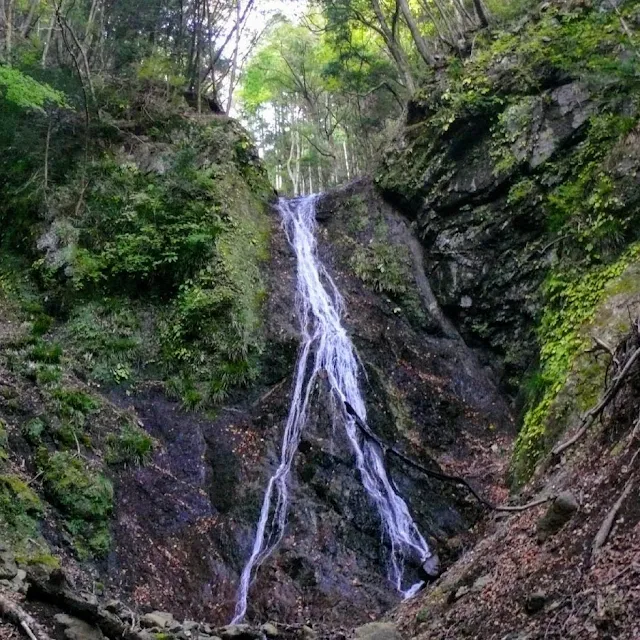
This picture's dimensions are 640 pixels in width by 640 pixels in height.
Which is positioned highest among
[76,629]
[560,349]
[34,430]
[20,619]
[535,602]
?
[34,430]

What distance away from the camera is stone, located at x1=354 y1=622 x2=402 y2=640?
645cm

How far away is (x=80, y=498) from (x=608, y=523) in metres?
6.97

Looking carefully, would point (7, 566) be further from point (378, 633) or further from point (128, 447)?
point (128, 447)

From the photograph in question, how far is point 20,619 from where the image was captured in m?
4.45

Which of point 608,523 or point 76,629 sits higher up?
point 76,629

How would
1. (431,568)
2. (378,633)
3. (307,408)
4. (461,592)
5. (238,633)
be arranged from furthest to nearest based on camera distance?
(307,408) → (431,568) → (238,633) → (378,633) → (461,592)

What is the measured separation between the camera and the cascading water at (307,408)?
10.0 meters

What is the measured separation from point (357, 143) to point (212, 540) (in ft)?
78.3

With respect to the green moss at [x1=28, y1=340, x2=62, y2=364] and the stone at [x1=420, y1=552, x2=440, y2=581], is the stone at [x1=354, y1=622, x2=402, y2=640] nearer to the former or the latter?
the stone at [x1=420, y1=552, x2=440, y2=581]

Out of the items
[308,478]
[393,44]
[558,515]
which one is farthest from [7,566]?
[393,44]

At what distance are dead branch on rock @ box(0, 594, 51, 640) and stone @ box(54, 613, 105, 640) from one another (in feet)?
1.24

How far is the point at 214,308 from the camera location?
1290cm

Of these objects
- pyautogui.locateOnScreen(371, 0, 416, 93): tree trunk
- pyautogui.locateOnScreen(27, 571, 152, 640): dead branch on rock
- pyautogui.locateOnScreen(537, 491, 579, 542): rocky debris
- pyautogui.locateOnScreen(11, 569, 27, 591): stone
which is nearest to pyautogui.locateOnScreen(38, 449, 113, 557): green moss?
pyautogui.locateOnScreen(27, 571, 152, 640): dead branch on rock

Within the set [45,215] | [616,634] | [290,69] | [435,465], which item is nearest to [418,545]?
[435,465]
